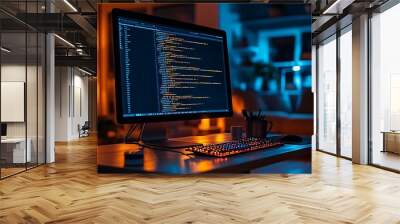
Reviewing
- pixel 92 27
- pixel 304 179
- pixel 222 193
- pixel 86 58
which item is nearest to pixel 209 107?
pixel 222 193

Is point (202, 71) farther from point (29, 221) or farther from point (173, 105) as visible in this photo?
point (29, 221)

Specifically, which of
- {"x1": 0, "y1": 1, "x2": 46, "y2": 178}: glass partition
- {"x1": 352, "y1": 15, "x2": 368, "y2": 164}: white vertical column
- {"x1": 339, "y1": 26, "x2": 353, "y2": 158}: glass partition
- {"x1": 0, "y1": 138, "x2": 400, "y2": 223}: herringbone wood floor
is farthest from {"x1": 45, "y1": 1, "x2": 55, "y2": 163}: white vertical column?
{"x1": 339, "y1": 26, "x2": 353, "y2": 158}: glass partition

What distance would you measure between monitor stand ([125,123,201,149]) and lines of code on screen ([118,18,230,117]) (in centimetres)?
43

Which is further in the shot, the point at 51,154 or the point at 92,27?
the point at 92,27

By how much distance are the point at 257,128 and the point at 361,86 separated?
3270mm

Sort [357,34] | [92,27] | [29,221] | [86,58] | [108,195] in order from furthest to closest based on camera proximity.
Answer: [86,58]
[92,27]
[357,34]
[108,195]
[29,221]

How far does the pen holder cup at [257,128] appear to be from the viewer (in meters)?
4.65

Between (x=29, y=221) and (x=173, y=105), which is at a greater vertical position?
(x=173, y=105)

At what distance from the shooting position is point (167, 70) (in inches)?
129

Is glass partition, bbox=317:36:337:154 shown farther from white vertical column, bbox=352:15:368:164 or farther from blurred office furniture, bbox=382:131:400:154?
blurred office furniture, bbox=382:131:400:154

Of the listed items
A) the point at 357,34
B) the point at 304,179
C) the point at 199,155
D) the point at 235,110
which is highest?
the point at 357,34

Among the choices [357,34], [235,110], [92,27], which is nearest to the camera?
[235,110]

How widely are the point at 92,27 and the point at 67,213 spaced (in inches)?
218

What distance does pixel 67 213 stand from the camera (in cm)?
356
